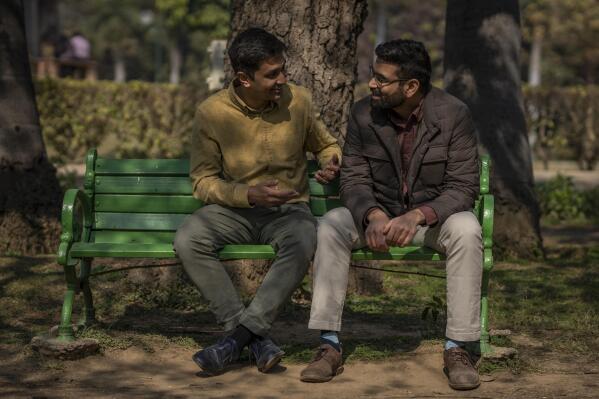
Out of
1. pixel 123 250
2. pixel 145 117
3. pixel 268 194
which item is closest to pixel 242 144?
pixel 268 194

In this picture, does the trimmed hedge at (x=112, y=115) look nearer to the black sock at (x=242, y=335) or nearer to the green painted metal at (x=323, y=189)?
the green painted metal at (x=323, y=189)

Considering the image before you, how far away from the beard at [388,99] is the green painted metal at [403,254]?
0.68m

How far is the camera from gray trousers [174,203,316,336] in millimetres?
5172

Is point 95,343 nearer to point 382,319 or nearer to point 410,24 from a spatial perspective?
point 382,319

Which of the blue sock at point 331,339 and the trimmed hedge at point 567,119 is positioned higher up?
the trimmed hedge at point 567,119

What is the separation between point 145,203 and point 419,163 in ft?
4.94

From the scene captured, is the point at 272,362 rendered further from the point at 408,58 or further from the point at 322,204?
the point at 408,58

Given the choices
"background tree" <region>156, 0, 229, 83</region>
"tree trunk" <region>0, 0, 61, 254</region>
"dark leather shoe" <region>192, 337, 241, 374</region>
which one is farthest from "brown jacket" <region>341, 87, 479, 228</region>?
"background tree" <region>156, 0, 229, 83</region>

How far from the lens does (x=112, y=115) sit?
1834 centimetres

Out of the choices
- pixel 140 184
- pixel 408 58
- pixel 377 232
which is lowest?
pixel 377 232

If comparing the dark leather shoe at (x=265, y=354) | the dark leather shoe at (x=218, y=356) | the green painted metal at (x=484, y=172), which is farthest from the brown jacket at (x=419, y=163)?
the dark leather shoe at (x=218, y=356)

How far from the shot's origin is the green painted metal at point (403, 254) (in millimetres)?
5270

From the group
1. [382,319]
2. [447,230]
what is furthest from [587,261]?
[447,230]

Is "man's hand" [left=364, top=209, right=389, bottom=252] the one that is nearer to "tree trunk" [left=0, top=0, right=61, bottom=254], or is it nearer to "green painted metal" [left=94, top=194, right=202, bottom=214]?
"green painted metal" [left=94, top=194, right=202, bottom=214]
